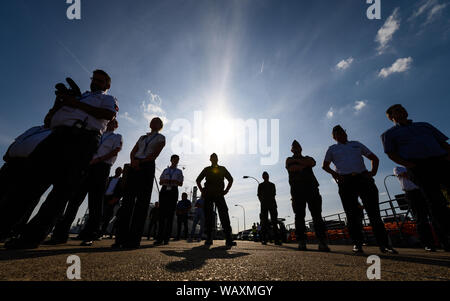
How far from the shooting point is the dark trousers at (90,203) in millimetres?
3005

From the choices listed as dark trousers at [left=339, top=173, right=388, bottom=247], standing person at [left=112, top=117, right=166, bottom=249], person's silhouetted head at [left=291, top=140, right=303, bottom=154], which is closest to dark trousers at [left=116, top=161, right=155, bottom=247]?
standing person at [left=112, top=117, right=166, bottom=249]

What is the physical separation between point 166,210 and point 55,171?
10.7 ft

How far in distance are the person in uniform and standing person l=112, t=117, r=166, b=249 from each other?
1.08 meters

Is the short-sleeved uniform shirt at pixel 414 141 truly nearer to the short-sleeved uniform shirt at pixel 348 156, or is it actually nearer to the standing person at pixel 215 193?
the short-sleeved uniform shirt at pixel 348 156

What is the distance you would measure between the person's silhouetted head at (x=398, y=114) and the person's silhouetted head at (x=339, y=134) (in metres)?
0.75

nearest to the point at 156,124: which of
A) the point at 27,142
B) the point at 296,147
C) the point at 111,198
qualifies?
the point at 27,142

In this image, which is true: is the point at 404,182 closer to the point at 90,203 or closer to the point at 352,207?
the point at 352,207

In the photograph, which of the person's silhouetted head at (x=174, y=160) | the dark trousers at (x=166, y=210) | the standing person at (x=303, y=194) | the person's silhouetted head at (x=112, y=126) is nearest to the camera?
the standing person at (x=303, y=194)

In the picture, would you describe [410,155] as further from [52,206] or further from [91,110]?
[52,206]

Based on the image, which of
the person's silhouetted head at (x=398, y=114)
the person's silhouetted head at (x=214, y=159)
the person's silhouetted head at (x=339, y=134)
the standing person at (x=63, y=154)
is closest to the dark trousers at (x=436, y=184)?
the person's silhouetted head at (x=398, y=114)

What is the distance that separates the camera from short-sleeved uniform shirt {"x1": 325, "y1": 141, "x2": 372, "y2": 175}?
10.6 feet

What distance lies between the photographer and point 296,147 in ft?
14.2

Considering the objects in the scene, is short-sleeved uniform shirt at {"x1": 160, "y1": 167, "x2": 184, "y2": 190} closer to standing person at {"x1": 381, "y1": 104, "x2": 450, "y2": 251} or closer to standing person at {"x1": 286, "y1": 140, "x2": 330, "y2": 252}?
standing person at {"x1": 286, "y1": 140, "x2": 330, "y2": 252}

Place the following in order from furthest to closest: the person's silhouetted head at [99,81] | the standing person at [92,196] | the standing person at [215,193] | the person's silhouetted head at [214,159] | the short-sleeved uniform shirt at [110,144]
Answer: the person's silhouetted head at [214,159]
the standing person at [215,193]
the short-sleeved uniform shirt at [110,144]
the standing person at [92,196]
the person's silhouetted head at [99,81]
